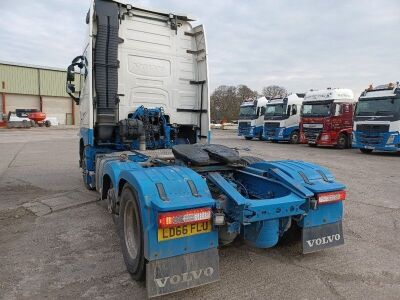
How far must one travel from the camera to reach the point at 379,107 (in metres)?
16.1

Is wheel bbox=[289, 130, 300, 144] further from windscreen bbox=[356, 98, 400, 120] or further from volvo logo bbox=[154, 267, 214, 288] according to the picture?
volvo logo bbox=[154, 267, 214, 288]

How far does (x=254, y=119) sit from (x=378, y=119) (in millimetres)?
11894

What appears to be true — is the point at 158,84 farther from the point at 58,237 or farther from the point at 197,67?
the point at 58,237

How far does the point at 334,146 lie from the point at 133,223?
758 inches

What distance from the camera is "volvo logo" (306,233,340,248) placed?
3.86m

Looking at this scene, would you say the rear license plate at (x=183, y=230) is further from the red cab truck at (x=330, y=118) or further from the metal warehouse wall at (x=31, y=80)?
the metal warehouse wall at (x=31, y=80)

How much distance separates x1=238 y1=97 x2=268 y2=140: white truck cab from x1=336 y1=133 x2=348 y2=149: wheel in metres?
7.83

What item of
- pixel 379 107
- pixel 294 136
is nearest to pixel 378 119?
pixel 379 107

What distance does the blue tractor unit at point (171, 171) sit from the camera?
3.14 m

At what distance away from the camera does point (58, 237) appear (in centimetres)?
483

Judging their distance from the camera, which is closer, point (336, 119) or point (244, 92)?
point (336, 119)

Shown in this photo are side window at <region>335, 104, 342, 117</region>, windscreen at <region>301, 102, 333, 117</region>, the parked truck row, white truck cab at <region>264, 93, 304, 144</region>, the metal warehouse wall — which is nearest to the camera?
the parked truck row

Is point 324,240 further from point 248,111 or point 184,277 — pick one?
point 248,111

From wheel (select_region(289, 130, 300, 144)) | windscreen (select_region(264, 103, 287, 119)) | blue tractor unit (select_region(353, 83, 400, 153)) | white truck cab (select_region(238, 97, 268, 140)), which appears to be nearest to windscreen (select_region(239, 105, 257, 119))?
white truck cab (select_region(238, 97, 268, 140))
